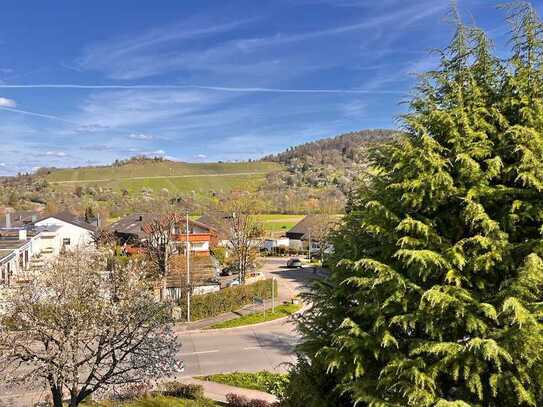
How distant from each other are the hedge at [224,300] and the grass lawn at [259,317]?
85.3 inches

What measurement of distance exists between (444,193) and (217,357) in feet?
72.4

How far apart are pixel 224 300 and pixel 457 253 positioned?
30.4 metres

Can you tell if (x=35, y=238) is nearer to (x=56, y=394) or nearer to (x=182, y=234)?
(x=182, y=234)

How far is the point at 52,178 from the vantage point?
156250mm

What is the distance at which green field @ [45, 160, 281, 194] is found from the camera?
142 meters

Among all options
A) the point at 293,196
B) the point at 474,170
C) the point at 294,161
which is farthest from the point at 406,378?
the point at 294,161

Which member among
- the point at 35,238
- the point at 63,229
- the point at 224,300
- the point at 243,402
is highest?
the point at 63,229

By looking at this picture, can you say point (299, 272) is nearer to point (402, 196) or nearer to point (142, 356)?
point (142, 356)

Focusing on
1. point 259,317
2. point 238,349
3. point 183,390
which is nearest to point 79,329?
point 183,390

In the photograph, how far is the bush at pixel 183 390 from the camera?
64.1ft

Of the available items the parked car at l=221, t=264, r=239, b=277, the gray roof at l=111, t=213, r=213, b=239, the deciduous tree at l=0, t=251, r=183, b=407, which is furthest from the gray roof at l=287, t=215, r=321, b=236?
the deciduous tree at l=0, t=251, r=183, b=407

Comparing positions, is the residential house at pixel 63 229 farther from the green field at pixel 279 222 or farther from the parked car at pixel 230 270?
the green field at pixel 279 222

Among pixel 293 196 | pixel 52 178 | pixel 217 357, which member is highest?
pixel 52 178

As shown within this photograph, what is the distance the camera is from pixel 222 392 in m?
20.8
